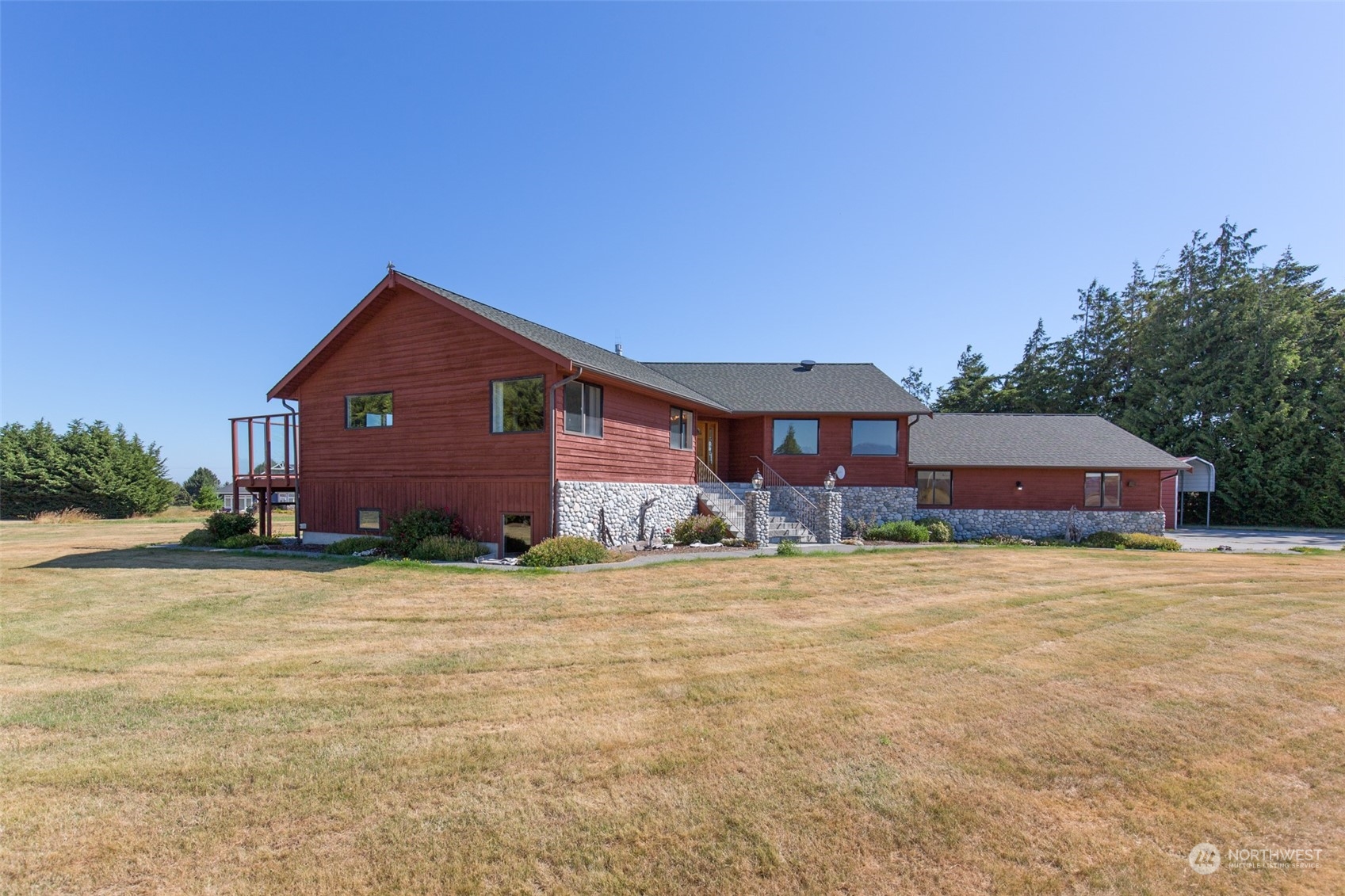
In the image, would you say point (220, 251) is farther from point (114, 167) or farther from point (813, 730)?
point (813, 730)

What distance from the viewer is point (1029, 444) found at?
21062mm

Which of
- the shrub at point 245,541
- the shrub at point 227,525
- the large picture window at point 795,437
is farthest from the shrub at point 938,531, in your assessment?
the shrub at point 227,525

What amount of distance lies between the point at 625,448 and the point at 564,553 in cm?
398

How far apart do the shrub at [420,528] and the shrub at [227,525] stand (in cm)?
597

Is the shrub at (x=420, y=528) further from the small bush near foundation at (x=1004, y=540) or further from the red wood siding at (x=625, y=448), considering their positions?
the small bush near foundation at (x=1004, y=540)

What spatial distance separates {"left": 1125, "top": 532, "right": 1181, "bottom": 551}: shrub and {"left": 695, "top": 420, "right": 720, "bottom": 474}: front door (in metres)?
13.6

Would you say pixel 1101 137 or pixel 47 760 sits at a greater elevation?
pixel 1101 137

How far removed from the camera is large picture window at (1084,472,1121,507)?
2008 centimetres

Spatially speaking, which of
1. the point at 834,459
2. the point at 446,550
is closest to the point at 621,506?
the point at 446,550

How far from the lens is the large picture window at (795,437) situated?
20.0 metres

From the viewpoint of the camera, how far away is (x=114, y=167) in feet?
42.1

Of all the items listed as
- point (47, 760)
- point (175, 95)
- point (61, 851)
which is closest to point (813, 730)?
point (61, 851)

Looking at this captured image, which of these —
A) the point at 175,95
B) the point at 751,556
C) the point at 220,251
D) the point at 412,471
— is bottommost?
the point at 751,556

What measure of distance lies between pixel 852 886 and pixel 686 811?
3.11ft
